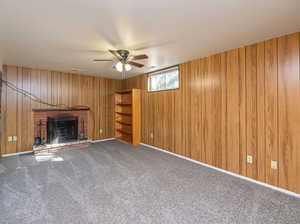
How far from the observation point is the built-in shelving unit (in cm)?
509

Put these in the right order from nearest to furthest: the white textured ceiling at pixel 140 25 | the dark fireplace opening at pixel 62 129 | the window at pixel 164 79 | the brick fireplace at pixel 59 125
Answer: the white textured ceiling at pixel 140 25, the window at pixel 164 79, the brick fireplace at pixel 59 125, the dark fireplace opening at pixel 62 129

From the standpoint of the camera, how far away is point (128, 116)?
5656 mm

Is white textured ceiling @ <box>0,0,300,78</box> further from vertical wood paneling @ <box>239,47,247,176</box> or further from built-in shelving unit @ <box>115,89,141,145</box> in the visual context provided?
built-in shelving unit @ <box>115,89,141,145</box>

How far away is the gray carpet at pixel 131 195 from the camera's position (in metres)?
1.79

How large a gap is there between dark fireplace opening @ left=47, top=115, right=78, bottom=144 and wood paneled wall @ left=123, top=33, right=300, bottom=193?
11.1 ft

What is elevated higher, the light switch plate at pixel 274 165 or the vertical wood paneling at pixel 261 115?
the vertical wood paneling at pixel 261 115

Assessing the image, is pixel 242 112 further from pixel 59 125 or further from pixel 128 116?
pixel 59 125

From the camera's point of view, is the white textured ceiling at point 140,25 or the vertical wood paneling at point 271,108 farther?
the vertical wood paneling at point 271,108

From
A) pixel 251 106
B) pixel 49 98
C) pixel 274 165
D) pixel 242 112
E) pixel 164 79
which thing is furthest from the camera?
pixel 49 98

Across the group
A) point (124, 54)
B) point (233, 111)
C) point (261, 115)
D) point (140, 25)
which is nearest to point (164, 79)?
point (124, 54)

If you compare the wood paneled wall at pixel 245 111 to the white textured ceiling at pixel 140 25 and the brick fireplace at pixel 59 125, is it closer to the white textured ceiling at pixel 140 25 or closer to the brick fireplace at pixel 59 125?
the white textured ceiling at pixel 140 25

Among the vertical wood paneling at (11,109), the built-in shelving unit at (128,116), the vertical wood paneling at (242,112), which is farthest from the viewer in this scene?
the built-in shelving unit at (128,116)

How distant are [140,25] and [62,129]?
432cm

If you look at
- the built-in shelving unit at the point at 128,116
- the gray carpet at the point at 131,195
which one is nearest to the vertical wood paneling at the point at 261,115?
the gray carpet at the point at 131,195
